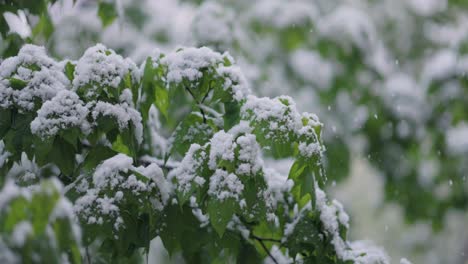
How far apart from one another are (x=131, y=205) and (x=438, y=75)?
3.93m

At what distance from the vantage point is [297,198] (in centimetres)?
217

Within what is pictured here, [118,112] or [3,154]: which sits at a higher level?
[118,112]

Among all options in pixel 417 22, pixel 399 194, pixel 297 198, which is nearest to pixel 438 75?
pixel 399 194

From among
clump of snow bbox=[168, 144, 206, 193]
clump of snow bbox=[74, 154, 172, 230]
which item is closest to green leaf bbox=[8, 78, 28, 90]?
clump of snow bbox=[74, 154, 172, 230]

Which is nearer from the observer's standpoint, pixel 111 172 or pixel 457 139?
pixel 111 172

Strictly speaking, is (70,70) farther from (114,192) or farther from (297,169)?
(297,169)

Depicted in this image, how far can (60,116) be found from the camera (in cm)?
176

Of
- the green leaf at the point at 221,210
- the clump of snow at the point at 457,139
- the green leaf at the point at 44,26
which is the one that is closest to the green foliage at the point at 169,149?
the green leaf at the point at 221,210

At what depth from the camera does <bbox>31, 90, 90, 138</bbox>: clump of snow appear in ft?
5.71

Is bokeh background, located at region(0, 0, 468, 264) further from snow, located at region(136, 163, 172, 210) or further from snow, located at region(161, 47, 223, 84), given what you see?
snow, located at region(136, 163, 172, 210)

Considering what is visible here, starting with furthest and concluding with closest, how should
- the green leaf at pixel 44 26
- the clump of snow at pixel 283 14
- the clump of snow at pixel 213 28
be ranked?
the clump of snow at pixel 283 14
the clump of snow at pixel 213 28
the green leaf at pixel 44 26

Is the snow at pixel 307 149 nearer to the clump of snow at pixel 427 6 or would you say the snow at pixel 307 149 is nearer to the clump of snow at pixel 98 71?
the clump of snow at pixel 98 71

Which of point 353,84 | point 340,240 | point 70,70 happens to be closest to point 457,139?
point 353,84

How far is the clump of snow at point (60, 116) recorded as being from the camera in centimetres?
174
